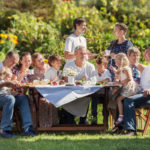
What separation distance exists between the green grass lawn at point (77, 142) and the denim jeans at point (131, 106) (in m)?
0.20

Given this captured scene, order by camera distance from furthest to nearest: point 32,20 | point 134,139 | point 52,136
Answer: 1. point 32,20
2. point 52,136
3. point 134,139

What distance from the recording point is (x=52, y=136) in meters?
5.15

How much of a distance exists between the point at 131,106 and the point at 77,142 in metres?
1.03

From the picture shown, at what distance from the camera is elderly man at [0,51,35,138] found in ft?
16.7

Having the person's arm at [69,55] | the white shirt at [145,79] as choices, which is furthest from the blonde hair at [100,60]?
the white shirt at [145,79]

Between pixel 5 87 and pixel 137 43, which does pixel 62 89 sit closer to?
pixel 5 87

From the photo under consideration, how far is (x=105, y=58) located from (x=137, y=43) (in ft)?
9.74

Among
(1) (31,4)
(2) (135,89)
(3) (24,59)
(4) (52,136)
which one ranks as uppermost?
(1) (31,4)

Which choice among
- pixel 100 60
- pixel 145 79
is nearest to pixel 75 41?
pixel 100 60

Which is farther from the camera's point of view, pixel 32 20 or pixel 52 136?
pixel 32 20

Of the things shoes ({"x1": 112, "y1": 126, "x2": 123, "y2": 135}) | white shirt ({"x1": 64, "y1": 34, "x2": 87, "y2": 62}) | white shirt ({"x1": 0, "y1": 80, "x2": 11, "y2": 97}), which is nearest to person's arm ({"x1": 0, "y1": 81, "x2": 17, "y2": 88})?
white shirt ({"x1": 0, "y1": 80, "x2": 11, "y2": 97})

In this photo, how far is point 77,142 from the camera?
4648 millimetres

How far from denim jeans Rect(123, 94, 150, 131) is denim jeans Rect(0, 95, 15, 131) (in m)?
1.64

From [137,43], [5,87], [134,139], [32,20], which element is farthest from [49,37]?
[134,139]
